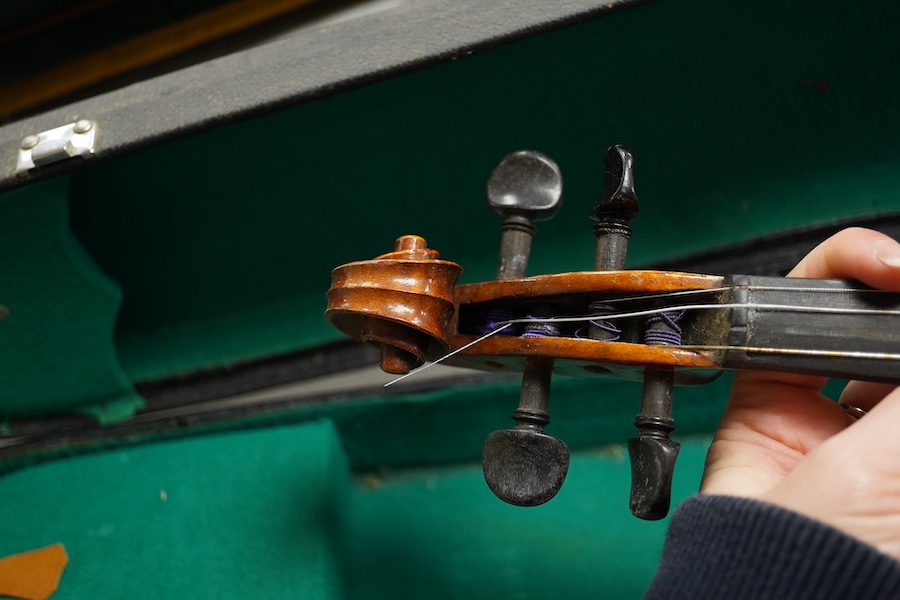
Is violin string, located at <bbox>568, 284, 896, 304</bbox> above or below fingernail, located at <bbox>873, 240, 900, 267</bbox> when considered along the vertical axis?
below

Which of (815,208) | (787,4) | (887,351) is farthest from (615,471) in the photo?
(787,4)

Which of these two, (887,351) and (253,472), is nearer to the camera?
(887,351)

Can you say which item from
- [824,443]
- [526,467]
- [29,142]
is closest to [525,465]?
Result: [526,467]

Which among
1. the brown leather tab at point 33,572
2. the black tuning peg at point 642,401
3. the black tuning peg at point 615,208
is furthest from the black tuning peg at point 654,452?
the brown leather tab at point 33,572

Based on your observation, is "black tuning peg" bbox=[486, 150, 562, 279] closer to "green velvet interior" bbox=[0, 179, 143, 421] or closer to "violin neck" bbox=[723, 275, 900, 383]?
"violin neck" bbox=[723, 275, 900, 383]

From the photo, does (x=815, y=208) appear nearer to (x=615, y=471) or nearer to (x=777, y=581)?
(x=615, y=471)

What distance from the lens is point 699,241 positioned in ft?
3.56

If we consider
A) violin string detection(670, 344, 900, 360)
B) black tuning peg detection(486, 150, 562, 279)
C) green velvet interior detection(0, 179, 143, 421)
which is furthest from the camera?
green velvet interior detection(0, 179, 143, 421)

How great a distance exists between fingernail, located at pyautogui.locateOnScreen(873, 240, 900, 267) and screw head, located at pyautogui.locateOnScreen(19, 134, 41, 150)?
837mm

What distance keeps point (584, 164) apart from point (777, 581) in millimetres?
640

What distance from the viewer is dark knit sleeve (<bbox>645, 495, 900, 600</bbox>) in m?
0.53

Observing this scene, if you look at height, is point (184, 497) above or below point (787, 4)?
below

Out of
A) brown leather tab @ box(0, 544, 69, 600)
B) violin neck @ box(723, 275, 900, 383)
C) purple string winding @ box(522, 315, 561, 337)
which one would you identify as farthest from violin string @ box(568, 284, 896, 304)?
brown leather tab @ box(0, 544, 69, 600)

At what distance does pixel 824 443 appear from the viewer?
568 millimetres
